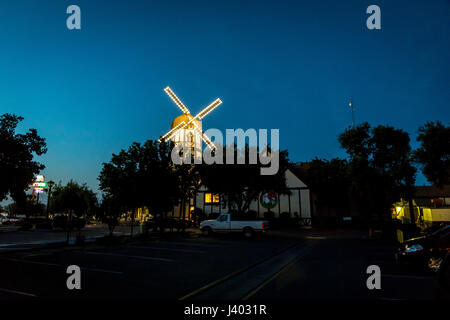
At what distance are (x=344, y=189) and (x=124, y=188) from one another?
31.3 metres

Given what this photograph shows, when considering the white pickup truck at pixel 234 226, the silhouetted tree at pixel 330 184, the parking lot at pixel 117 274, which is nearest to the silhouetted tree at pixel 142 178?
the white pickup truck at pixel 234 226

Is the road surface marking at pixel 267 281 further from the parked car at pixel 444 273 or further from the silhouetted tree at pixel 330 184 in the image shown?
the silhouetted tree at pixel 330 184

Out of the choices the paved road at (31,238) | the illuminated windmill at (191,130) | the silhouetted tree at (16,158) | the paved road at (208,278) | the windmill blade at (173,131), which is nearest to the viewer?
the paved road at (208,278)

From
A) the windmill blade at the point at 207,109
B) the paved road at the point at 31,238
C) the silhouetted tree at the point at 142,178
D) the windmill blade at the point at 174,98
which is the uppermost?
the windmill blade at the point at 174,98

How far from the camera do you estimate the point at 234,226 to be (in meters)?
23.8

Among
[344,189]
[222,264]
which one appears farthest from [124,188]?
[344,189]

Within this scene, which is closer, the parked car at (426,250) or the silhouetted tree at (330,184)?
the parked car at (426,250)

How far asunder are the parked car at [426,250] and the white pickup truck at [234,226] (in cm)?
1435

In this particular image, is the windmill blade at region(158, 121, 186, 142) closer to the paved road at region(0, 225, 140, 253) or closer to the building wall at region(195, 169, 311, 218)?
the building wall at region(195, 169, 311, 218)

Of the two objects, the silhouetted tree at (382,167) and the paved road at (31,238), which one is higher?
the silhouetted tree at (382,167)

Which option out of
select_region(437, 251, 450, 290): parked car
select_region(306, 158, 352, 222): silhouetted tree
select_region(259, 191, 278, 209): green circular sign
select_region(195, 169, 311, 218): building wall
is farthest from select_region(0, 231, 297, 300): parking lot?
select_region(306, 158, 352, 222): silhouetted tree

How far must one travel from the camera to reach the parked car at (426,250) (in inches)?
332

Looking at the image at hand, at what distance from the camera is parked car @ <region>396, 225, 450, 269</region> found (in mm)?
8445

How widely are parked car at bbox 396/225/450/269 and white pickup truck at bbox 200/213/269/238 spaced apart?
565 inches
